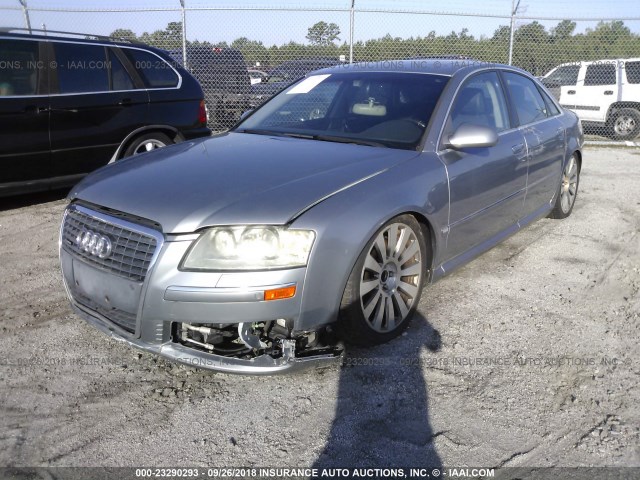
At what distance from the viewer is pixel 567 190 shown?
5832 millimetres

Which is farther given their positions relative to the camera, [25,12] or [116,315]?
[25,12]

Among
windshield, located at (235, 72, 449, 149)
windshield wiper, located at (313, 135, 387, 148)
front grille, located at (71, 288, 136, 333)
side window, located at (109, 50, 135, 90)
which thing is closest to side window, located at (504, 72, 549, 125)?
windshield, located at (235, 72, 449, 149)

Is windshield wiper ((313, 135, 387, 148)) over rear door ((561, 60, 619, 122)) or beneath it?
beneath

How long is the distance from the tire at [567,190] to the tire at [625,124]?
26.3 feet

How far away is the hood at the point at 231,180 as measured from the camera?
8.80 feet

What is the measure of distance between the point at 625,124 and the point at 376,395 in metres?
12.3

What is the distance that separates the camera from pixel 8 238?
5.11m

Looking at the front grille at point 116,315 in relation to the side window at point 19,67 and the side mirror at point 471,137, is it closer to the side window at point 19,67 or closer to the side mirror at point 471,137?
the side mirror at point 471,137

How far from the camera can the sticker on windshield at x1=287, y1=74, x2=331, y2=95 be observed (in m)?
4.45

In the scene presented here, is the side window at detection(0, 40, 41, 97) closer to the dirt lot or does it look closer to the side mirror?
the dirt lot

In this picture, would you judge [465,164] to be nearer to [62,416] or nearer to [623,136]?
[62,416]

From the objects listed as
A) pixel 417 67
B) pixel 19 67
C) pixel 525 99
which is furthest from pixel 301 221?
pixel 19 67

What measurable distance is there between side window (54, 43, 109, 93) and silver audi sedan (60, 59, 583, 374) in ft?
8.65

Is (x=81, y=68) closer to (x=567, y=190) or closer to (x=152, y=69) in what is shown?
(x=152, y=69)
